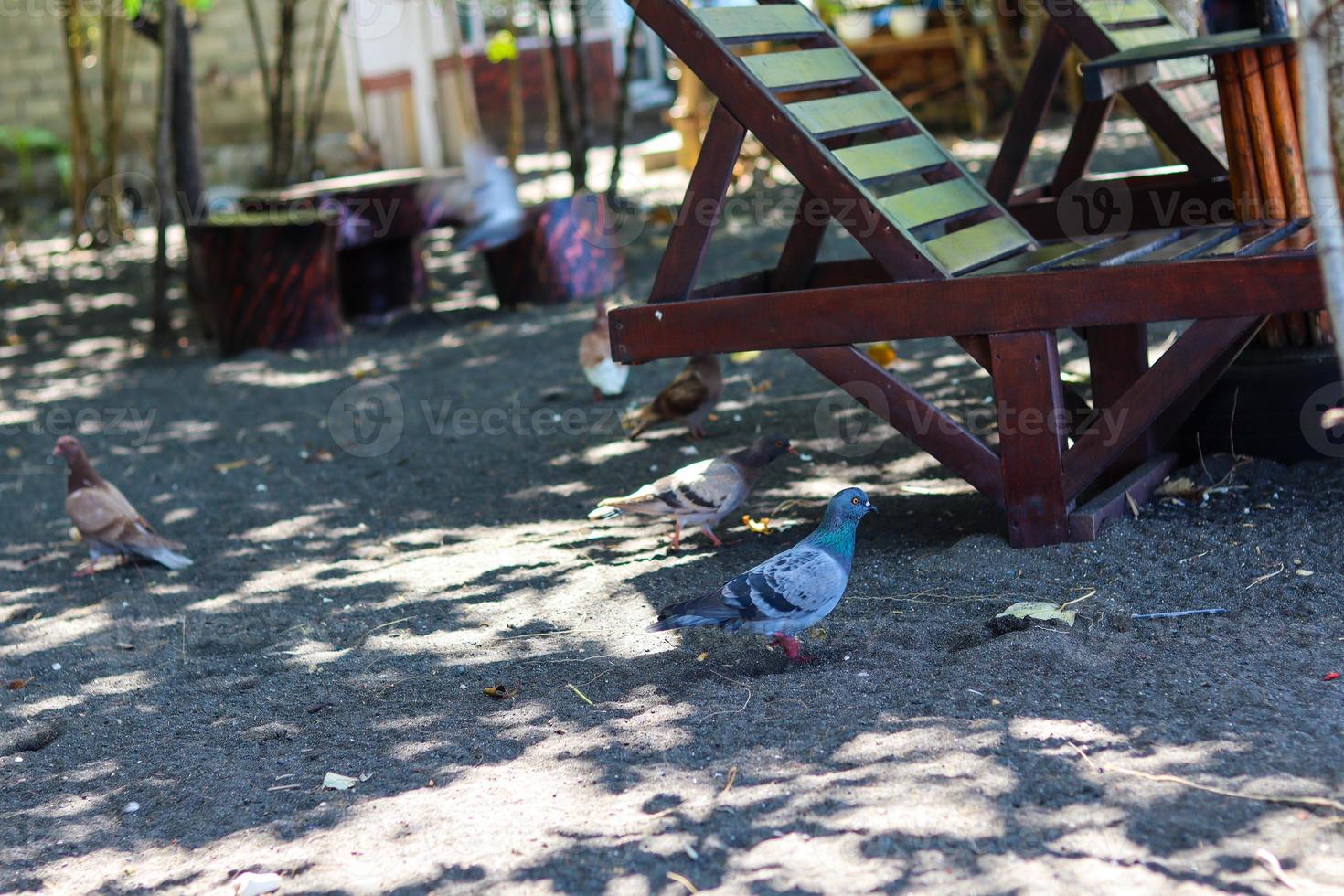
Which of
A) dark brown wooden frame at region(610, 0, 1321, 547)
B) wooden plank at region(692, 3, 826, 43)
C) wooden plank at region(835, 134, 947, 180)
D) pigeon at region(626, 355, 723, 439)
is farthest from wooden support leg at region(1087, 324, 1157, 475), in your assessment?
pigeon at region(626, 355, 723, 439)

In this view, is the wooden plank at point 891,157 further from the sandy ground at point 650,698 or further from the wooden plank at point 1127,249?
the sandy ground at point 650,698

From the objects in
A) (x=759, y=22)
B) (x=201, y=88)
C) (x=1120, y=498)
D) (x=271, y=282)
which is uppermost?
(x=201, y=88)

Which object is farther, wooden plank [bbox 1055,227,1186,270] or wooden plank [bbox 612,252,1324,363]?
wooden plank [bbox 1055,227,1186,270]

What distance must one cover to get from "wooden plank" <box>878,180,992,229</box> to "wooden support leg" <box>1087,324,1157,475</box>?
2.47 ft

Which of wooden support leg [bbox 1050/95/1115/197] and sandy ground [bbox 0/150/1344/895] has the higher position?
wooden support leg [bbox 1050/95/1115/197]

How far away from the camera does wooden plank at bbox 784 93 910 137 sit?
5.07 m

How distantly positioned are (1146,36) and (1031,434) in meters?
3.09

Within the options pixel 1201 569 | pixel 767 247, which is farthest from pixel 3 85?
pixel 1201 569

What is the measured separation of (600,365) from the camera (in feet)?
27.4

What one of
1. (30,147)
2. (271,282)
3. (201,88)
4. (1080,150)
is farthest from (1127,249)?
(30,147)

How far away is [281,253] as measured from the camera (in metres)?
10.7

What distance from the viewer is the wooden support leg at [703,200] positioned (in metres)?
4.98

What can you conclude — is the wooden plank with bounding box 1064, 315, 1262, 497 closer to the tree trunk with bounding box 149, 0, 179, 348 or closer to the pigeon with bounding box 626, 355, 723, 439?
the pigeon with bounding box 626, 355, 723, 439

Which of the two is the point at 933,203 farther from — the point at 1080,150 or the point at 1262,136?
the point at 1080,150
